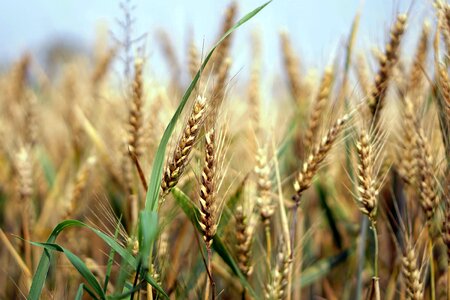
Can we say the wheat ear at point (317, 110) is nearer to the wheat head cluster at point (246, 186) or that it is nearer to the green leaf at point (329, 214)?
the wheat head cluster at point (246, 186)

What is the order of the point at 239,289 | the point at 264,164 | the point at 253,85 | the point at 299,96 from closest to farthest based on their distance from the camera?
the point at 264,164, the point at 239,289, the point at 253,85, the point at 299,96

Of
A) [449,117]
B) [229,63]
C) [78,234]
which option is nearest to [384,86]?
[449,117]

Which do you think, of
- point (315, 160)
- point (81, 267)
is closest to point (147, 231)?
point (81, 267)

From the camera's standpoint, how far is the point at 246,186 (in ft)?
4.37

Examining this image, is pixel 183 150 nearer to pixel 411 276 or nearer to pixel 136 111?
pixel 136 111

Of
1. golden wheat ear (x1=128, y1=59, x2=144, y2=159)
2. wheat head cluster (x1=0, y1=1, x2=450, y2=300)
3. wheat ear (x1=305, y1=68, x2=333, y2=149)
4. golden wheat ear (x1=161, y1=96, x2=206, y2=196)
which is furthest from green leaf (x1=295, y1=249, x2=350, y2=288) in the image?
golden wheat ear (x1=161, y1=96, x2=206, y2=196)

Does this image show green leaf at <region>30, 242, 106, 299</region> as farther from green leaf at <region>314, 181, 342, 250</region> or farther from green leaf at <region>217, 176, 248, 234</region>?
green leaf at <region>314, 181, 342, 250</region>

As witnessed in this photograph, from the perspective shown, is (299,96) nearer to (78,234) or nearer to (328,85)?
(328,85)

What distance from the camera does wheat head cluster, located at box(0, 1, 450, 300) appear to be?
3.26 ft

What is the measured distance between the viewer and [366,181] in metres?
1.06

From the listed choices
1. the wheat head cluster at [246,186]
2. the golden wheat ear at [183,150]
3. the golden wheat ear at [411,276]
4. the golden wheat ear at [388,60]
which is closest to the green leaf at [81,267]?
the wheat head cluster at [246,186]

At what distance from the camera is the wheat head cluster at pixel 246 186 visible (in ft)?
3.26

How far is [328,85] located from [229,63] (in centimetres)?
30

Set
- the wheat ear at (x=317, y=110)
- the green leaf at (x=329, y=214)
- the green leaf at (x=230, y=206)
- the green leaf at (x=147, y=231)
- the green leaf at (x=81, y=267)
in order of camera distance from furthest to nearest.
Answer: the green leaf at (x=329, y=214) < the wheat ear at (x=317, y=110) < the green leaf at (x=230, y=206) < the green leaf at (x=81, y=267) < the green leaf at (x=147, y=231)
